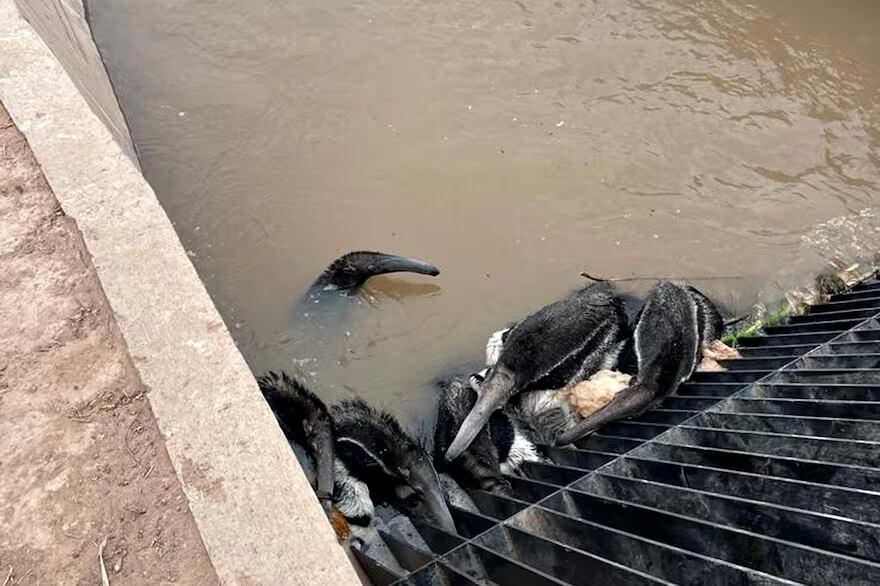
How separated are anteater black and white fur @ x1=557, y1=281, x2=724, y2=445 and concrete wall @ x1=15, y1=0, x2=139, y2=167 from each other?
382cm

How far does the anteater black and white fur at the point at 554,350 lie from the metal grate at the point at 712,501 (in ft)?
1.87

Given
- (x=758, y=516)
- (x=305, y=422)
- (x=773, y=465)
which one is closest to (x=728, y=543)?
(x=758, y=516)

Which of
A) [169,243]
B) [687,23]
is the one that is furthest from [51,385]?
[687,23]

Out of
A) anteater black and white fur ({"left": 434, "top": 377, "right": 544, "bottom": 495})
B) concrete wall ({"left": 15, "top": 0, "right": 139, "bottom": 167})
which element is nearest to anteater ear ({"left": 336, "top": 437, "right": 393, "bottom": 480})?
anteater black and white fur ({"left": 434, "top": 377, "right": 544, "bottom": 495})

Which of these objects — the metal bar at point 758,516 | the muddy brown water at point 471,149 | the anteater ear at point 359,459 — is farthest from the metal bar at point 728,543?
the muddy brown water at point 471,149

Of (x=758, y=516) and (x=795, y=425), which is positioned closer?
(x=758, y=516)

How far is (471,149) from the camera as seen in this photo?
7504 millimetres

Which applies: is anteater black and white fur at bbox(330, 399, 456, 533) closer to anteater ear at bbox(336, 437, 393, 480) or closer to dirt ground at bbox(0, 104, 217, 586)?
anteater ear at bbox(336, 437, 393, 480)

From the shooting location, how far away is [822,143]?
26.5 feet

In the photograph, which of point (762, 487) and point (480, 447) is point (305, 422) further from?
point (762, 487)

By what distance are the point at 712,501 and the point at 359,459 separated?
2156 mm

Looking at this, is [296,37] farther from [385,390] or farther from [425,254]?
[385,390]

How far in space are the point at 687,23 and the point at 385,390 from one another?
20.4 feet

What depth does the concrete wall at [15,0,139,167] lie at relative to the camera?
19.1ft
